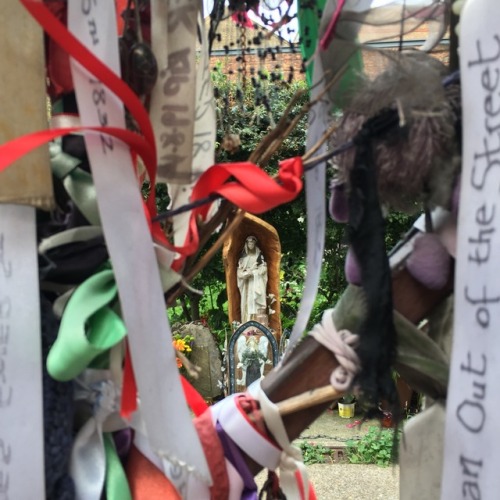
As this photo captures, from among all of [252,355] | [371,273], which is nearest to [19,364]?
[371,273]

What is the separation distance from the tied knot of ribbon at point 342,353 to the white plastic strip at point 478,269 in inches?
4.4

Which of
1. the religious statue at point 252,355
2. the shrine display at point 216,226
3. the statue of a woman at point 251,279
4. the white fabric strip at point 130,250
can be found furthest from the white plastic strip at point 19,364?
the statue of a woman at point 251,279

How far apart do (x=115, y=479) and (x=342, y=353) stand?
32 cm

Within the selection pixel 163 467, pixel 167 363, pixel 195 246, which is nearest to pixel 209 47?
pixel 195 246

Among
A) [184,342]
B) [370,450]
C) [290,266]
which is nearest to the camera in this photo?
[370,450]

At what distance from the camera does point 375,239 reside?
65 cm

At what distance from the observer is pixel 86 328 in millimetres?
679

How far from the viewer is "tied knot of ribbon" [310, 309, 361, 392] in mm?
680

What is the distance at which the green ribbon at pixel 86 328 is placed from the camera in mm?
636

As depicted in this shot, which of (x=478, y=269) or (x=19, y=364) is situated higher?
(x=478, y=269)

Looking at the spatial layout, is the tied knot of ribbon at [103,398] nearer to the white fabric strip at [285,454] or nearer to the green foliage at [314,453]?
the white fabric strip at [285,454]

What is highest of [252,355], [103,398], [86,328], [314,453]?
[86,328]

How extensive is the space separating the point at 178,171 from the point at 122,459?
0.39 m

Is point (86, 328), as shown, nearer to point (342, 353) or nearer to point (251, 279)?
point (342, 353)
